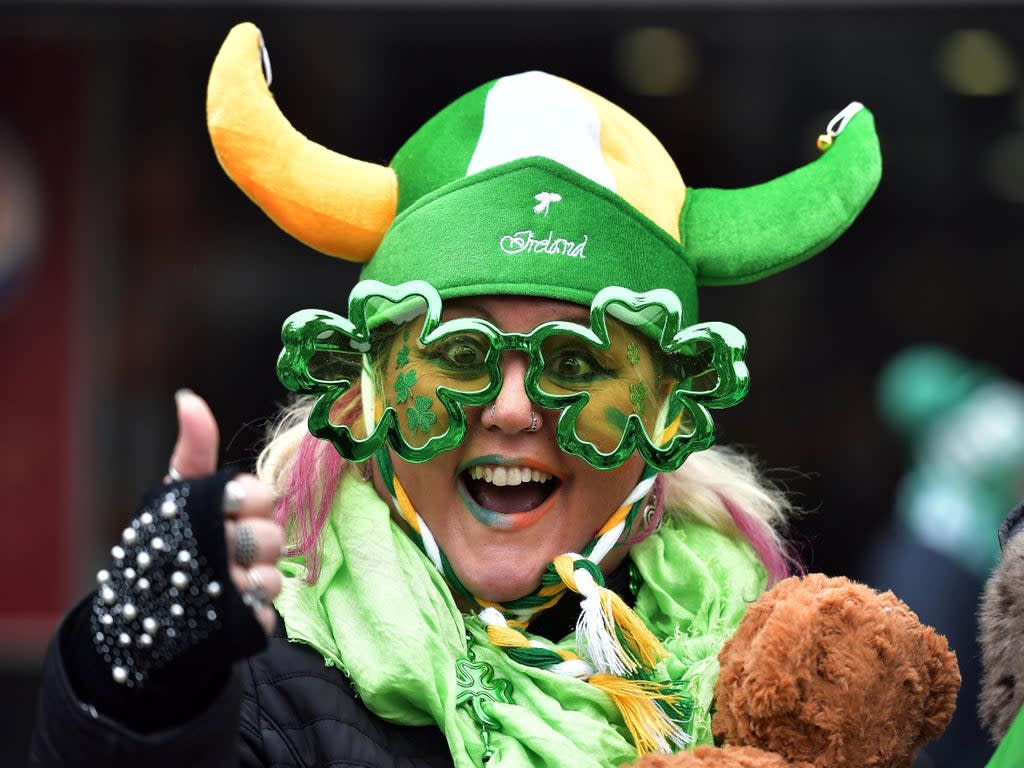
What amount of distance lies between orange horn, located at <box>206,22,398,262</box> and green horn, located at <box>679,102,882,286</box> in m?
0.47

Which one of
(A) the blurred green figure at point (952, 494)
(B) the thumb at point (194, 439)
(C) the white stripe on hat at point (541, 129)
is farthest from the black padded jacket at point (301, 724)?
(A) the blurred green figure at point (952, 494)

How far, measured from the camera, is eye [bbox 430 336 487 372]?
213cm

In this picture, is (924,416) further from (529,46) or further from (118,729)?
(118,729)

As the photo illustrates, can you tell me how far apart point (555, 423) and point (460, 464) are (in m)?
0.14

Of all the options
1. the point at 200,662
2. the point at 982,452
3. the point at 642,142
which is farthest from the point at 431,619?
the point at 982,452

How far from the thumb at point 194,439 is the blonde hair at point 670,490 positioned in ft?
1.80

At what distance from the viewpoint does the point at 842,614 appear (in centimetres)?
183

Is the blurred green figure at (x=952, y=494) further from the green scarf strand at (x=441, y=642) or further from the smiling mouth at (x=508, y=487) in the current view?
the smiling mouth at (x=508, y=487)

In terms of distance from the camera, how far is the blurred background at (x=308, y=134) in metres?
6.33

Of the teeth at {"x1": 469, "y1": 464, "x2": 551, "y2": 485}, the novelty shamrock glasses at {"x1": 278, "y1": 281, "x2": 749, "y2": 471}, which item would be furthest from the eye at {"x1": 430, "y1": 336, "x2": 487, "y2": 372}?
the teeth at {"x1": 469, "y1": 464, "x2": 551, "y2": 485}

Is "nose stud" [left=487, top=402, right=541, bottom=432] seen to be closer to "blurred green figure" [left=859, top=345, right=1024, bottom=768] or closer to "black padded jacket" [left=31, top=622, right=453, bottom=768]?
"black padded jacket" [left=31, top=622, right=453, bottom=768]

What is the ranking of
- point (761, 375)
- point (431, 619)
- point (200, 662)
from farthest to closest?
point (761, 375), point (431, 619), point (200, 662)

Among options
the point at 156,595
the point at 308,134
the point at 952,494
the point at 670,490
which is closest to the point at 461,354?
the point at 670,490

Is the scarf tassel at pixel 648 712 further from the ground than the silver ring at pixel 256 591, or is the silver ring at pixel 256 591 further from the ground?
the silver ring at pixel 256 591
